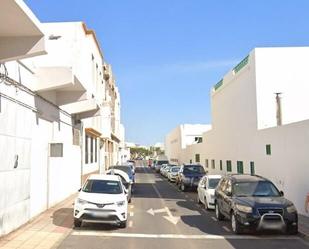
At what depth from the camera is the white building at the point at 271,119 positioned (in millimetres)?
18188

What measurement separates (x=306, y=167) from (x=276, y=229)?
4.25 metres

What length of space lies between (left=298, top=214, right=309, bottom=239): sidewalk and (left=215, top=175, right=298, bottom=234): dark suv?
29 centimetres

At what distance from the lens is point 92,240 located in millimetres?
12750

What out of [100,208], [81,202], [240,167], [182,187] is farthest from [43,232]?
[182,187]

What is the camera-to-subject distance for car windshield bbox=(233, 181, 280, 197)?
15271 millimetres

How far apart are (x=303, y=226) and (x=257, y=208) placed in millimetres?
2346

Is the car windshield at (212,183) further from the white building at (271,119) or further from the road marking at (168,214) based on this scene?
the white building at (271,119)

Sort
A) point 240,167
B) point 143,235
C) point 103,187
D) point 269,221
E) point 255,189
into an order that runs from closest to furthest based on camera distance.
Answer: point 269,221 < point 143,235 < point 255,189 < point 103,187 < point 240,167

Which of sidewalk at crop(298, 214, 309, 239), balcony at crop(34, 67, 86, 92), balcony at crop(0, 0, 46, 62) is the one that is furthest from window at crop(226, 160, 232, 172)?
balcony at crop(0, 0, 46, 62)

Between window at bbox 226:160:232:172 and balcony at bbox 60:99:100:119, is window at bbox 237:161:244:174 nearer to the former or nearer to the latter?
window at bbox 226:160:232:172

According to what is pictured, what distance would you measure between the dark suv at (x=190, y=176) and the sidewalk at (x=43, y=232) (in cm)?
1424

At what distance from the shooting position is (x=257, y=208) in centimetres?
1367

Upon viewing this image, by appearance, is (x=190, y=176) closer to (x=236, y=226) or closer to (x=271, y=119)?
(x=271, y=119)

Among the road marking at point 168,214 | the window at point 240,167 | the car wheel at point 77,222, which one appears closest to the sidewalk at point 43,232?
the car wheel at point 77,222
